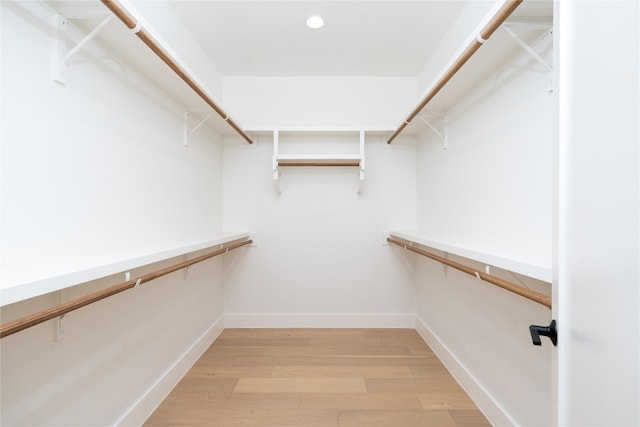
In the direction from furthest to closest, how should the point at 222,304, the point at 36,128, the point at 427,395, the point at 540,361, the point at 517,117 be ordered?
the point at 222,304, the point at 427,395, the point at 517,117, the point at 540,361, the point at 36,128

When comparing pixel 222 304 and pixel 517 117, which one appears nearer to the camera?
pixel 517 117

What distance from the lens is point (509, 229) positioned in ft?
4.54

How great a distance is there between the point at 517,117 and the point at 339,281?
1914 mm

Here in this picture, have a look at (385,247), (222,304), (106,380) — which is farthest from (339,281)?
(106,380)

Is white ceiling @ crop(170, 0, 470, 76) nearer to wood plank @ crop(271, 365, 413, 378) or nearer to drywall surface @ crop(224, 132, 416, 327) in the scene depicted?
drywall surface @ crop(224, 132, 416, 327)

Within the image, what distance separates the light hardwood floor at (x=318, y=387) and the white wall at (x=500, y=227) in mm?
227

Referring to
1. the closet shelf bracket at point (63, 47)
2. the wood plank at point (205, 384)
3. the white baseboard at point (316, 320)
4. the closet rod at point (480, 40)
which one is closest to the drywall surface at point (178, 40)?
the closet shelf bracket at point (63, 47)

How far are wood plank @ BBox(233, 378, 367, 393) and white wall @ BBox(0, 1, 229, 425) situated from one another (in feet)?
1.53

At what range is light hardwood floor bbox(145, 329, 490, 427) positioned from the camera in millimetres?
1564

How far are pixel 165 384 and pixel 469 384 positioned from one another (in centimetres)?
179

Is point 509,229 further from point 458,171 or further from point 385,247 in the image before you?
point 385,247

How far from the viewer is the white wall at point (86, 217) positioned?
0.92 meters

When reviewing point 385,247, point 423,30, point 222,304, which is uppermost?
point 423,30

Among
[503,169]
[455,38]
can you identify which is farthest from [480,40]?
[455,38]
